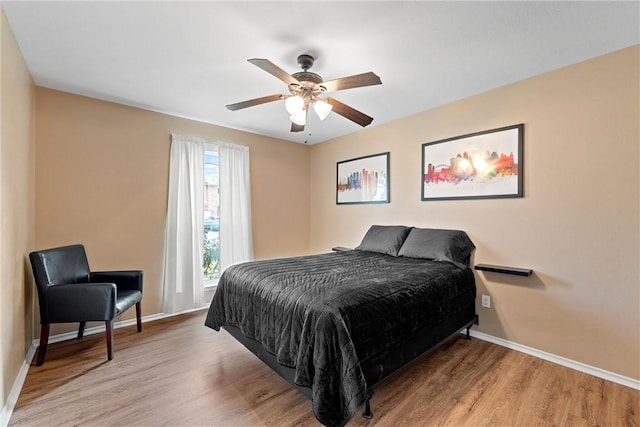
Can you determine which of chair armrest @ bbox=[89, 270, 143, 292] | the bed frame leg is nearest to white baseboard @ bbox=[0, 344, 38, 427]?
chair armrest @ bbox=[89, 270, 143, 292]

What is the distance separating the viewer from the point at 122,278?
2.97m

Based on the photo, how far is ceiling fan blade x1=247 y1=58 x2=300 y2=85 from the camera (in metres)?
1.77

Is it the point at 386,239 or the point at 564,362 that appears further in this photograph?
the point at 386,239

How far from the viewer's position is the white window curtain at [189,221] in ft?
11.7

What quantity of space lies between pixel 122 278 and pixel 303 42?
2820 mm

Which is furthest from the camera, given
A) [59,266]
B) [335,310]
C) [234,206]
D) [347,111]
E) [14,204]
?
[234,206]

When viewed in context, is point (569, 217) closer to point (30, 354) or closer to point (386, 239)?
point (386, 239)

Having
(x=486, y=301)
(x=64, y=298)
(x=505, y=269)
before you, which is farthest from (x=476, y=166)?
(x=64, y=298)

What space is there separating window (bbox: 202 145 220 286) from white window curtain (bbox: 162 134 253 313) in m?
0.08

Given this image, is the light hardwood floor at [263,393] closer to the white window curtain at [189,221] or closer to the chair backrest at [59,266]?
the chair backrest at [59,266]

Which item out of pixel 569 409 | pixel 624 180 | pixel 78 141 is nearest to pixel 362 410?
pixel 569 409

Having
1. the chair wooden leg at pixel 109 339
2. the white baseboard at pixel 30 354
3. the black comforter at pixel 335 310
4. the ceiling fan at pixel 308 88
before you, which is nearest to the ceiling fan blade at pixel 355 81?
the ceiling fan at pixel 308 88

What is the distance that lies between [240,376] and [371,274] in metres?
1.29

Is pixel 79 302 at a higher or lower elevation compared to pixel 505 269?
lower
